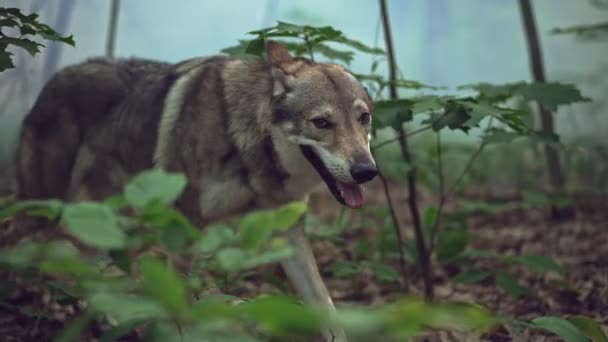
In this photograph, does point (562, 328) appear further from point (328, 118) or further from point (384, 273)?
point (328, 118)

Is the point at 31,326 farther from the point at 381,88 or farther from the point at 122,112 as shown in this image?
the point at 381,88

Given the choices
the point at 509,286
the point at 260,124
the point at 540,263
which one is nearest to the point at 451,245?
the point at 509,286

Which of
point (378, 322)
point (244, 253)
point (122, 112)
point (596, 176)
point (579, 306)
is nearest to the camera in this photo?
point (378, 322)

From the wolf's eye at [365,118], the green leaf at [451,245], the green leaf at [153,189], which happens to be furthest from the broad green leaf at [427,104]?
the green leaf at [153,189]

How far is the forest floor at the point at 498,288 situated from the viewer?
3008 mm

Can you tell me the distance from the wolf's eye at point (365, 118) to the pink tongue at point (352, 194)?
14.1 inches

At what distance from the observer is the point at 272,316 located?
101 cm

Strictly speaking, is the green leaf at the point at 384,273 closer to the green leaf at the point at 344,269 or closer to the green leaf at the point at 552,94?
the green leaf at the point at 344,269

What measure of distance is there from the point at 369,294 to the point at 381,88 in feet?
4.87

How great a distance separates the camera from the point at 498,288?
418 cm

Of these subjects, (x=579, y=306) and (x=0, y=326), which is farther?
(x=579, y=306)

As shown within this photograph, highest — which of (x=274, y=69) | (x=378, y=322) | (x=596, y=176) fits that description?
(x=274, y=69)

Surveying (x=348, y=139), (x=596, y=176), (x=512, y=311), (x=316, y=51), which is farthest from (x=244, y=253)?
(x=596, y=176)

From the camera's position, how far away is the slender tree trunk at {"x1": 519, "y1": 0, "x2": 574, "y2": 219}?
5.68 m
